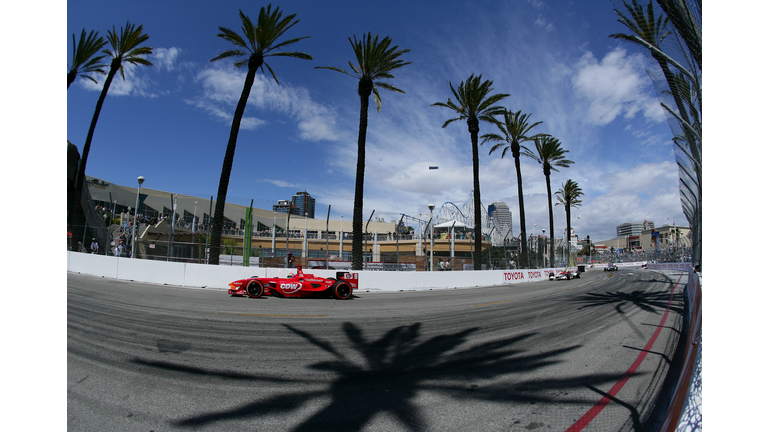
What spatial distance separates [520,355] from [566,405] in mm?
1537

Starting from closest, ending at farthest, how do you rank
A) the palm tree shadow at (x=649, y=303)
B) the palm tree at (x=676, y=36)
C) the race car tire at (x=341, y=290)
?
1. the palm tree at (x=676, y=36)
2. the palm tree shadow at (x=649, y=303)
3. the race car tire at (x=341, y=290)

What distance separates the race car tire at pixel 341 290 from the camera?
1103 centimetres

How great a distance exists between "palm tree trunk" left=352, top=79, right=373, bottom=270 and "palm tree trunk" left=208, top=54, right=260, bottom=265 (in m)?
5.96

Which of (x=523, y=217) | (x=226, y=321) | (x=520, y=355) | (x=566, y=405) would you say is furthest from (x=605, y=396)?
(x=523, y=217)

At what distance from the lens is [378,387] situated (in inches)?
142

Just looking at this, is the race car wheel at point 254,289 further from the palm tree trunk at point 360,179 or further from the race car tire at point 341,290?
the palm tree trunk at point 360,179

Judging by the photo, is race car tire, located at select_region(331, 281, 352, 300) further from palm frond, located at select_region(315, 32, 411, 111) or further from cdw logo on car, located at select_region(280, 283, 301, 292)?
palm frond, located at select_region(315, 32, 411, 111)

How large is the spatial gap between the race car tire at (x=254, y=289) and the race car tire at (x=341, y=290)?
2.33 m

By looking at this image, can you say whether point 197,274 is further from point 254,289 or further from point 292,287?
point 292,287

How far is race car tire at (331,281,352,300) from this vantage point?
11.0m

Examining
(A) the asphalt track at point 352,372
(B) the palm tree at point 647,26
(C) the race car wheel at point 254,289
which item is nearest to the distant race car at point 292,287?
(C) the race car wheel at point 254,289

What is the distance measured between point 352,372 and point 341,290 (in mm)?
7218

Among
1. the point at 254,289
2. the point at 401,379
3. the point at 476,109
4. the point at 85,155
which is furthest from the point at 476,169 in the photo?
the point at 85,155

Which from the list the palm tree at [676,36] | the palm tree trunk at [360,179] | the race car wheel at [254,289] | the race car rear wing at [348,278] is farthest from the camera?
the palm tree trunk at [360,179]
